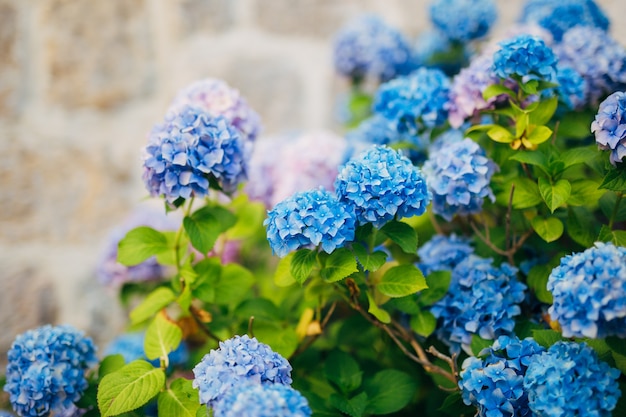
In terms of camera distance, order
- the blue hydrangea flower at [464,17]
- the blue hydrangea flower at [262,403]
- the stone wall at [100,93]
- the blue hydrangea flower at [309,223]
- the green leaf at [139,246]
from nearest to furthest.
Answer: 1. the blue hydrangea flower at [262,403]
2. the blue hydrangea flower at [309,223]
3. the green leaf at [139,246]
4. the blue hydrangea flower at [464,17]
5. the stone wall at [100,93]

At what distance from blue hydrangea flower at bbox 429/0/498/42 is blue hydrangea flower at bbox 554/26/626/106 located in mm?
313

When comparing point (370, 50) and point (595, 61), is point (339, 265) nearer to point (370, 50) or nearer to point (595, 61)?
point (595, 61)

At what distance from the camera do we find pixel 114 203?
189 centimetres

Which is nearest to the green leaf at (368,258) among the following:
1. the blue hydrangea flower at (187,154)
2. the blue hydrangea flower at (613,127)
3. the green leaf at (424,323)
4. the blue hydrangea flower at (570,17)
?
the green leaf at (424,323)

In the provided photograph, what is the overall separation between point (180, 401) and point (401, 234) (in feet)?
1.41

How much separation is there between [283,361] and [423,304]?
0.31 meters

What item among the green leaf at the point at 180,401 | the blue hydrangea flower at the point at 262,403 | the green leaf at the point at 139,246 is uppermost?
the blue hydrangea flower at the point at 262,403

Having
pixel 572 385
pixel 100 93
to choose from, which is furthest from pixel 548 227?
pixel 100 93

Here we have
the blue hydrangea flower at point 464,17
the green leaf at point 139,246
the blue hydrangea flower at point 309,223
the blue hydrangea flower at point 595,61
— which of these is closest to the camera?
the blue hydrangea flower at point 309,223

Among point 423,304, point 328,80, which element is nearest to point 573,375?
point 423,304

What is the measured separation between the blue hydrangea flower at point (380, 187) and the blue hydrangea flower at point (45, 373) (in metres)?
0.55

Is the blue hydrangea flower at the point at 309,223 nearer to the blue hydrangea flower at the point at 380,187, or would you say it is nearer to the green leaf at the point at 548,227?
the blue hydrangea flower at the point at 380,187

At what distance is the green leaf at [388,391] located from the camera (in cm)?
98

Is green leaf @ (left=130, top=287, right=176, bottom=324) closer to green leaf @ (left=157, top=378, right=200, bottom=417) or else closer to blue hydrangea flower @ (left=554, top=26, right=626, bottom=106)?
green leaf @ (left=157, top=378, right=200, bottom=417)
